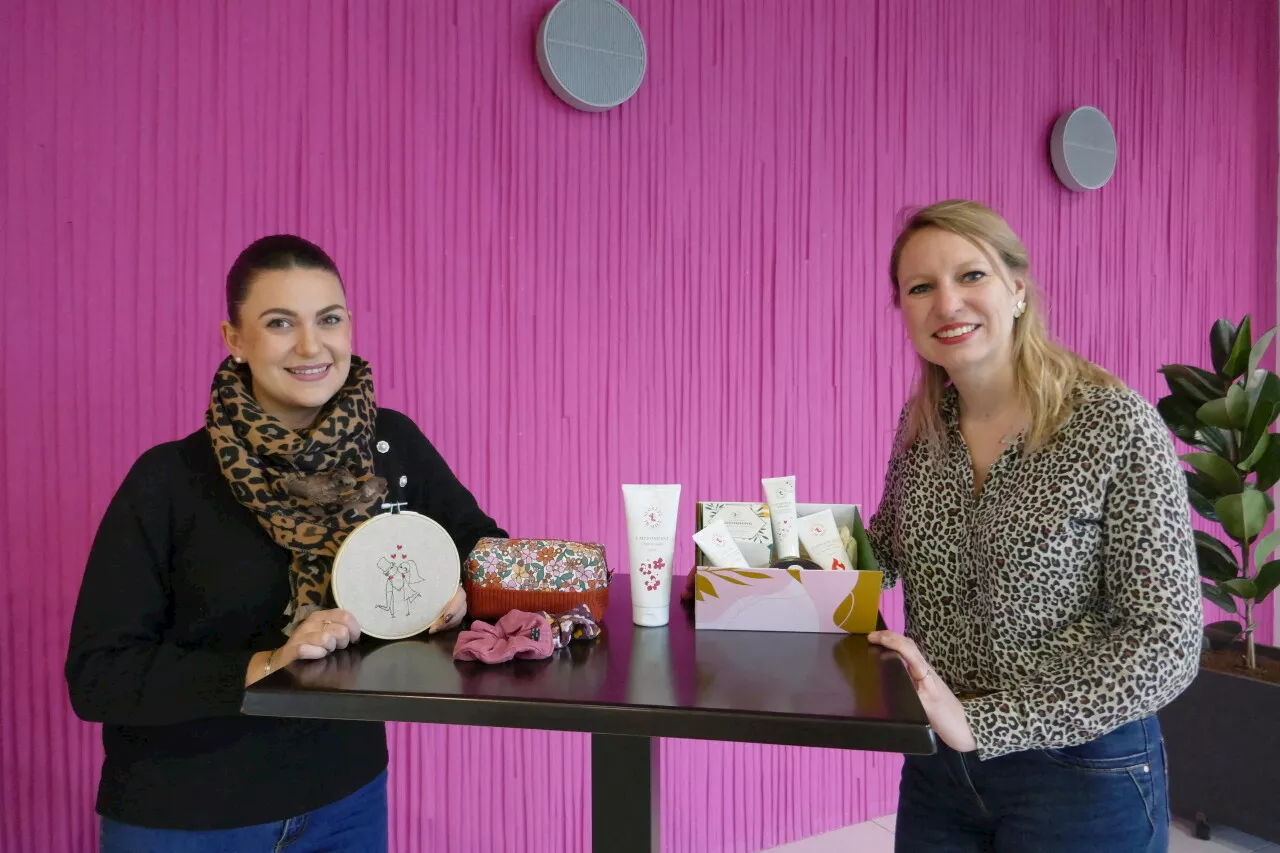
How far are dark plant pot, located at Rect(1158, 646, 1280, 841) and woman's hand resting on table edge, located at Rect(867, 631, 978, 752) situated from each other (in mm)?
1677

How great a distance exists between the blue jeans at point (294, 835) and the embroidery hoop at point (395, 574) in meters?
0.34

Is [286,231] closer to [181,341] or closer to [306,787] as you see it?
[181,341]

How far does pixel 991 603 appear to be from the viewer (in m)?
1.04

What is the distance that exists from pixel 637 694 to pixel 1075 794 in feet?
2.05

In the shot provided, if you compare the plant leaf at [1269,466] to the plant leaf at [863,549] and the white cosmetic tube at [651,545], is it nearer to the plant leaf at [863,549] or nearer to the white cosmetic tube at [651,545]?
the plant leaf at [863,549]

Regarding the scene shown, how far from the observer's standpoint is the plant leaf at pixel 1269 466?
2113 millimetres

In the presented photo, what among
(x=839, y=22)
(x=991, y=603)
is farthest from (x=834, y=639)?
(x=839, y=22)

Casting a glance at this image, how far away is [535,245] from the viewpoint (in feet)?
6.15

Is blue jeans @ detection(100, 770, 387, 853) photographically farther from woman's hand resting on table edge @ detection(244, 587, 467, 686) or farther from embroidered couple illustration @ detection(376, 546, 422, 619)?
embroidered couple illustration @ detection(376, 546, 422, 619)

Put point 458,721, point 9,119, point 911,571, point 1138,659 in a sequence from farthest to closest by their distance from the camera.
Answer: point 9,119 < point 911,571 < point 1138,659 < point 458,721

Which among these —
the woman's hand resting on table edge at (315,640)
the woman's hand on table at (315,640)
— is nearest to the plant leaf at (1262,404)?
the woman's hand resting on table edge at (315,640)

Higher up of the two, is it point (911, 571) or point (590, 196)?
point (590, 196)

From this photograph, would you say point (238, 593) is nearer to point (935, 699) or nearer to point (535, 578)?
point (535, 578)

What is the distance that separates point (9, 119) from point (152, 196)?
24 centimetres
